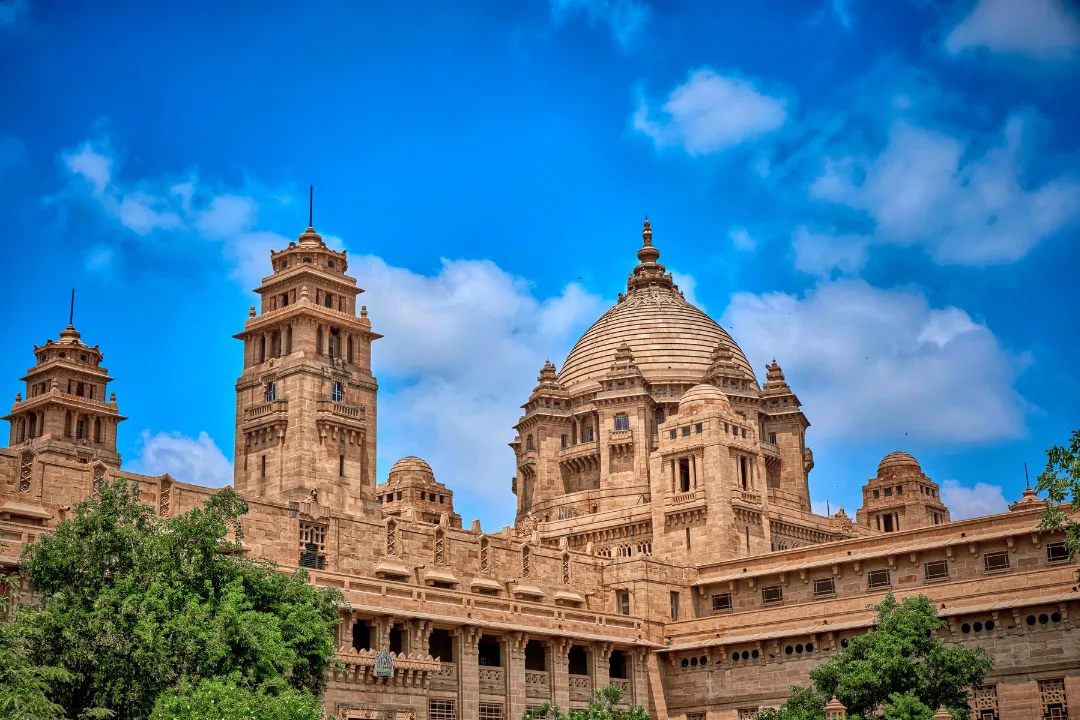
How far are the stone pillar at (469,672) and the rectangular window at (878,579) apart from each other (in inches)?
775

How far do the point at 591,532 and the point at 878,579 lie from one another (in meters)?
26.0

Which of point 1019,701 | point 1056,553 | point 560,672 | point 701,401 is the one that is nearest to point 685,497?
point 701,401

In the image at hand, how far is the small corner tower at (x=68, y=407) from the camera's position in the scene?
335ft

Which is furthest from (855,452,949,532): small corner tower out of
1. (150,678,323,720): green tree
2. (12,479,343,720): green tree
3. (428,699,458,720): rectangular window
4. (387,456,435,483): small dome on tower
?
(150,678,323,720): green tree

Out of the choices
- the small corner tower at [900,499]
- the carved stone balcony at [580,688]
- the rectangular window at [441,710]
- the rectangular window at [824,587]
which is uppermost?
the small corner tower at [900,499]

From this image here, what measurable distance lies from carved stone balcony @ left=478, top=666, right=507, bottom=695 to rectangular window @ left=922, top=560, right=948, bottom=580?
2078 cm

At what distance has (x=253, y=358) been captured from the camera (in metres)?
91.3

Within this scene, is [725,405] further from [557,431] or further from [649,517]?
[557,431]

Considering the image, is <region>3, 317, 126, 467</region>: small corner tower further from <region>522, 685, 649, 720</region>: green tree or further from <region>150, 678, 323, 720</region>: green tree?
<region>150, 678, 323, 720</region>: green tree

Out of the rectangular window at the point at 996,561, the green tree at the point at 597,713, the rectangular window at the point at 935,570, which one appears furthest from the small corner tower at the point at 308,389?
the rectangular window at the point at 996,561

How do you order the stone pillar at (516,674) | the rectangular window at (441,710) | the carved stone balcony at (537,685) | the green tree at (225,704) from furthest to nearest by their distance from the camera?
the carved stone balcony at (537,685), the stone pillar at (516,674), the rectangular window at (441,710), the green tree at (225,704)

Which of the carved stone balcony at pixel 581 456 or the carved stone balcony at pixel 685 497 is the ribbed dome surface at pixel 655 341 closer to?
the carved stone balcony at pixel 581 456

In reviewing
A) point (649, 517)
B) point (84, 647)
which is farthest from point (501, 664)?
point (84, 647)

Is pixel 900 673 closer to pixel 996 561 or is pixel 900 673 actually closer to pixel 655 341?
pixel 996 561
